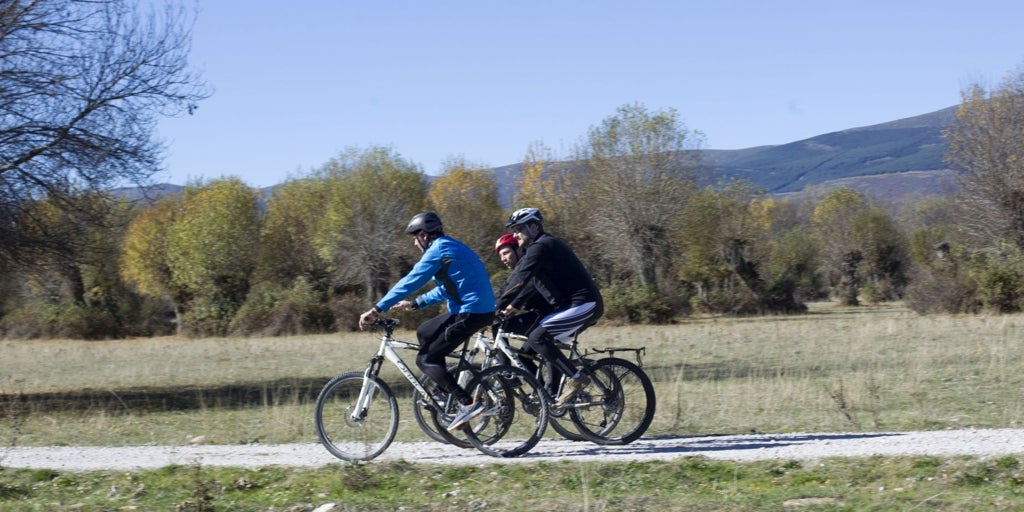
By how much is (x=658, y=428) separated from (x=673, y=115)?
40223 millimetres

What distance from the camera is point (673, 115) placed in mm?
50250

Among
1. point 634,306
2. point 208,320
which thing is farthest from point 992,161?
point 208,320

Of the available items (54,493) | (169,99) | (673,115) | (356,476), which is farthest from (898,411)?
(673,115)

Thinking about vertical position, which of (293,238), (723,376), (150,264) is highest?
(293,238)

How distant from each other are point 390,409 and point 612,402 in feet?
6.63

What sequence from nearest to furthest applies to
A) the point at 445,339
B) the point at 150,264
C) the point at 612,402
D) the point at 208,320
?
Answer: the point at 445,339 < the point at 612,402 < the point at 208,320 < the point at 150,264

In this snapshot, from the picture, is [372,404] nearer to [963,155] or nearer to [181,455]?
[181,455]

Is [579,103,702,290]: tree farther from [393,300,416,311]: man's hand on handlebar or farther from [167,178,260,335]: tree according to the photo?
[393,300,416,311]: man's hand on handlebar

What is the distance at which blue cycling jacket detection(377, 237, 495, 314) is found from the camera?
9219 mm

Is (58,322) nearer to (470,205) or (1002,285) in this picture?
(470,205)

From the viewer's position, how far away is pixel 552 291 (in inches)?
392

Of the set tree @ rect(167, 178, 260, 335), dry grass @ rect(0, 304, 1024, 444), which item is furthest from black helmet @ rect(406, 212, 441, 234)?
tree @ rect(167, 178, 260, 335)

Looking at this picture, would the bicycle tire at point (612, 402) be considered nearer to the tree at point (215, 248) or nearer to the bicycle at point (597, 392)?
the bicycle at point (597, 392)

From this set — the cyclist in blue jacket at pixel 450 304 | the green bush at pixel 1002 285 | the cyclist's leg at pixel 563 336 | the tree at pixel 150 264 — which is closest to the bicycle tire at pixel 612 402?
the cyclist's leg at pixel 563 336
